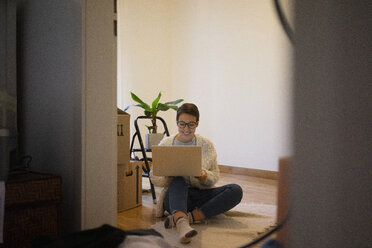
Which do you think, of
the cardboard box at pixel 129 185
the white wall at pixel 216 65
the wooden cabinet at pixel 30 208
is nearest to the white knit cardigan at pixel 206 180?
the cardboard box at pixel 129 185

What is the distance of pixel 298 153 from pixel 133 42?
12.2ft

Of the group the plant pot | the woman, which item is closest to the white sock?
the woman

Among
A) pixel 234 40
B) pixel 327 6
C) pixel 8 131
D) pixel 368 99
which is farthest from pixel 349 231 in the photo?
pixel 234 40

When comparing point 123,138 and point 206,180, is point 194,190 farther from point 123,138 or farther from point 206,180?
point 123,138

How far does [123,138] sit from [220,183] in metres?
1.25

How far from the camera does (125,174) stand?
2.07 m

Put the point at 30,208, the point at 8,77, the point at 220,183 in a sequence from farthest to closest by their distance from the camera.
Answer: the point at 220,183, the point at 8,77, the point at 30,208

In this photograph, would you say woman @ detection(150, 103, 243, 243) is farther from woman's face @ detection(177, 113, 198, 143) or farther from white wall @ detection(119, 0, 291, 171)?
white wall @ detection(119, 0, 291, 171)

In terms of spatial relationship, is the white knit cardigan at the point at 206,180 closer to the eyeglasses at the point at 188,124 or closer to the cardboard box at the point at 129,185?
the eyeglasses at the point at 188,124

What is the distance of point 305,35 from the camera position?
0.44 metres

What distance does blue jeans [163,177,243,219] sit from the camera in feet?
5.46

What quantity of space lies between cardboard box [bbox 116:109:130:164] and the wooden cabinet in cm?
80

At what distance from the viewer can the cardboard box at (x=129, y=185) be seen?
204 cm

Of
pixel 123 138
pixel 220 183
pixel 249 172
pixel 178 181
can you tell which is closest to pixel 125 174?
pixel 123 138
